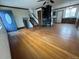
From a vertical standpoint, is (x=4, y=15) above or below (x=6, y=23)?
above

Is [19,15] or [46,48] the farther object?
[19,15]

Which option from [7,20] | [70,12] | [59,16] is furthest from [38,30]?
[59,16]

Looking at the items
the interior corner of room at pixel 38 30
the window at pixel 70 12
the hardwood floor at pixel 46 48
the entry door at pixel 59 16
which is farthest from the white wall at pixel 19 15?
the window at pixel 70 12

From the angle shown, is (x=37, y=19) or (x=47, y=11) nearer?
(x=47, y=11)

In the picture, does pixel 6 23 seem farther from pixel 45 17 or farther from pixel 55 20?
pixel 55 20

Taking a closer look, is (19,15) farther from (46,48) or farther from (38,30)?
(46,48)

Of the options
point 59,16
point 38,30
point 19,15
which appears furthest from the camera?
point 59,16

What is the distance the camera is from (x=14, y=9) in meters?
6.48

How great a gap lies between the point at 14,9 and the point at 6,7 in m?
A: 0.82

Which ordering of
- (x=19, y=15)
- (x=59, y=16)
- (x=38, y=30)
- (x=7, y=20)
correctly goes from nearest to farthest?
(x=7, y=20)
(x=38, y=30)
(x=19, y=15)
(x=59, y=16)

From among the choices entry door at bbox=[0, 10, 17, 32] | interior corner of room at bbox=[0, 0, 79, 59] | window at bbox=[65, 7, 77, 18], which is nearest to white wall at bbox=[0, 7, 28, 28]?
interior corner of room at bbox=[0, 0, 79, 59]

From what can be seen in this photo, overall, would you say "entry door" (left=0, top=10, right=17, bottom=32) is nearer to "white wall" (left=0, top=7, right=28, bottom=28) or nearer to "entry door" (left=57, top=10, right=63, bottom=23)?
"white wall" (left=0, top=7, right=28, bottom=28)

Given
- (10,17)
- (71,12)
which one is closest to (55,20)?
(71,12)

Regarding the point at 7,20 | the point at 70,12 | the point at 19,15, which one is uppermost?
the point at 70,12
